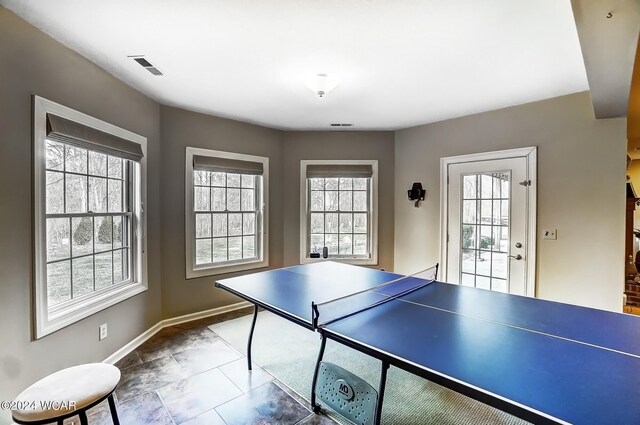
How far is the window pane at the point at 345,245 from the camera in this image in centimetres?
464

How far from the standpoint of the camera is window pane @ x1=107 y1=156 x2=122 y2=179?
2.82m

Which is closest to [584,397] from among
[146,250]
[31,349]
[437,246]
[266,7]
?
[266,7]

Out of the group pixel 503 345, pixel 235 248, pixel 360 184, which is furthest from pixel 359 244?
pixel 503 345

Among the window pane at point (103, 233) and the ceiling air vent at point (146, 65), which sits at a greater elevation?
the ceiling air vent at point (146, 65)

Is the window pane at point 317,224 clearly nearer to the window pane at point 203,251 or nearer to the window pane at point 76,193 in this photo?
the window pane at point 203,251

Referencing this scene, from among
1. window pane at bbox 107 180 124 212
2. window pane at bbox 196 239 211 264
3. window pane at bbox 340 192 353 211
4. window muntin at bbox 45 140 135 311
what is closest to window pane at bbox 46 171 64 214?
window muntin at bbox 45 140 135 311

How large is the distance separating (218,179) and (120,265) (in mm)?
1530

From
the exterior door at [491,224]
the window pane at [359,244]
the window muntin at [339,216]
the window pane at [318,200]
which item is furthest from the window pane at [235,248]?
the exterior door at [491,224]

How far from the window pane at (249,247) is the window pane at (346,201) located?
140 centimetres

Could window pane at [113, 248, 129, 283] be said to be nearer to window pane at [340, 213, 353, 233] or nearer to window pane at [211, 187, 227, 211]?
window pane at [211, 187, 227, 211]

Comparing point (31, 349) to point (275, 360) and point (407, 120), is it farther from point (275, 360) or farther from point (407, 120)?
point (407, 120)

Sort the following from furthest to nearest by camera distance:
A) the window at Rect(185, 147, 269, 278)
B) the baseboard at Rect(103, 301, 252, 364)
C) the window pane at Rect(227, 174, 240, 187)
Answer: the window pane at Rect(227, 174, 240, 187) → the window at Rect(185, 147, 269, 278) → the baseboard at Rect(103, 301, 252, 364)

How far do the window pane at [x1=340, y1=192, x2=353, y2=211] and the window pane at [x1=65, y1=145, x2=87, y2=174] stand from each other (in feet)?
10.2

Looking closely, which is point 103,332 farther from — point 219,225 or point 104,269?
point 219,225
